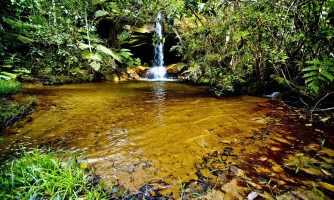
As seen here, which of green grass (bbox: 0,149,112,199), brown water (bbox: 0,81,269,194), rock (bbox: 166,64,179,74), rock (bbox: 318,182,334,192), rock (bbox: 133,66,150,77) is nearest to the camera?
green grass (bbox: 0,149,112,199)

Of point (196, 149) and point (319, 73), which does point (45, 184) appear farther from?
point (319, 73)

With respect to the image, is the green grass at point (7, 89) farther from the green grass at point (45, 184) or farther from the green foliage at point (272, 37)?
the green foliage at point (272, 37)

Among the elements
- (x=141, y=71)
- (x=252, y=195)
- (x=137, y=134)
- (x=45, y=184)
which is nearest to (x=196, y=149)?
(x=252, y=195)

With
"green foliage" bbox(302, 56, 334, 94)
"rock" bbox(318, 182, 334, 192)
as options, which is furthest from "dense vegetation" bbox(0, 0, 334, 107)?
"rock" bbox(318, 182, 334, 192)

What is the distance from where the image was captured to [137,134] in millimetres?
2494

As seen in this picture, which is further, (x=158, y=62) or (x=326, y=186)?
(x=158, y=62)

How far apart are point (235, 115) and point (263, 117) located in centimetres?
54

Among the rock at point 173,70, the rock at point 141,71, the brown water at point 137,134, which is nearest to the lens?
the brown water at point 137,134

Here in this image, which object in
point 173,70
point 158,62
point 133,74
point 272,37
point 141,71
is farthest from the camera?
point 158,62

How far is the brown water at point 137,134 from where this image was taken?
1672 mm

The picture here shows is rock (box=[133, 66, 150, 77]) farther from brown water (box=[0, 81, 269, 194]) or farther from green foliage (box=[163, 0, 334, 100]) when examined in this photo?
brown water (box=[0, 81, 269, 194])

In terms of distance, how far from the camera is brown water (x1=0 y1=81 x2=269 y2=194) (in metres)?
1.67

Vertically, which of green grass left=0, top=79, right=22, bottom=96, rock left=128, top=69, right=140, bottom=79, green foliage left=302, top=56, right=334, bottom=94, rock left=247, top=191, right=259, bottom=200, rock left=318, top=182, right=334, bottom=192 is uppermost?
rock left=128, top=69, right=140, bottom=79

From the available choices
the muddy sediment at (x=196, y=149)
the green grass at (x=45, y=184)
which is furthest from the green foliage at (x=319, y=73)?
the green grass at (x=45, y=184)
